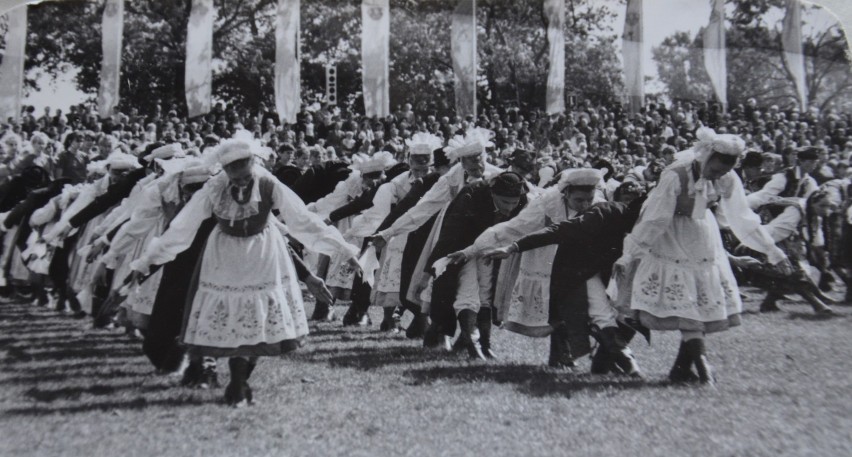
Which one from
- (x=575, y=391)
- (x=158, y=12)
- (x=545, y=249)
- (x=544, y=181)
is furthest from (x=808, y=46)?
(x=158, y=12)

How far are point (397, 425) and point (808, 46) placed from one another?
7.12m

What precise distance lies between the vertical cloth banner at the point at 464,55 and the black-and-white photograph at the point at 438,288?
435 cm

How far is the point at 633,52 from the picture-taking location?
15250mm

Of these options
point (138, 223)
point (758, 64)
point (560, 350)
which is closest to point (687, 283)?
point (560, 350)

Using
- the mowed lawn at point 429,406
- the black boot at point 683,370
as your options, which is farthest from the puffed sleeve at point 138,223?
the black boot at point 683,370

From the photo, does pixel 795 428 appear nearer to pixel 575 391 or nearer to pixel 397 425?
pixel 575 391

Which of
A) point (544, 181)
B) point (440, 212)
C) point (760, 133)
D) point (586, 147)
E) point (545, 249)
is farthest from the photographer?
point (586, 147)

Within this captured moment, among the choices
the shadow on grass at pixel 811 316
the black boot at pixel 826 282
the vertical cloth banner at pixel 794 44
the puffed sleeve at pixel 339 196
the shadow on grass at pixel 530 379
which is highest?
the vertical cloth banner at pixel 794 44

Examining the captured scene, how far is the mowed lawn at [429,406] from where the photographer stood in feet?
15.4

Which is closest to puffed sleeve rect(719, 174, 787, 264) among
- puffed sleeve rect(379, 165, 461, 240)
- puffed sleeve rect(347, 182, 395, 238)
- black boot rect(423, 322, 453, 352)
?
puffed sleeve rect(379, 165, 461, 240)

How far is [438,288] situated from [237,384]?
2.29m

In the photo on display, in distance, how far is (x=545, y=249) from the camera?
7098 mm

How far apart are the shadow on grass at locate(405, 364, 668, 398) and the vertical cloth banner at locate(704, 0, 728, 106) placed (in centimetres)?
625

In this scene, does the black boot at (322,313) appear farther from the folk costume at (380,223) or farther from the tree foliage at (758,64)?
the tree foliage at (758,64)
